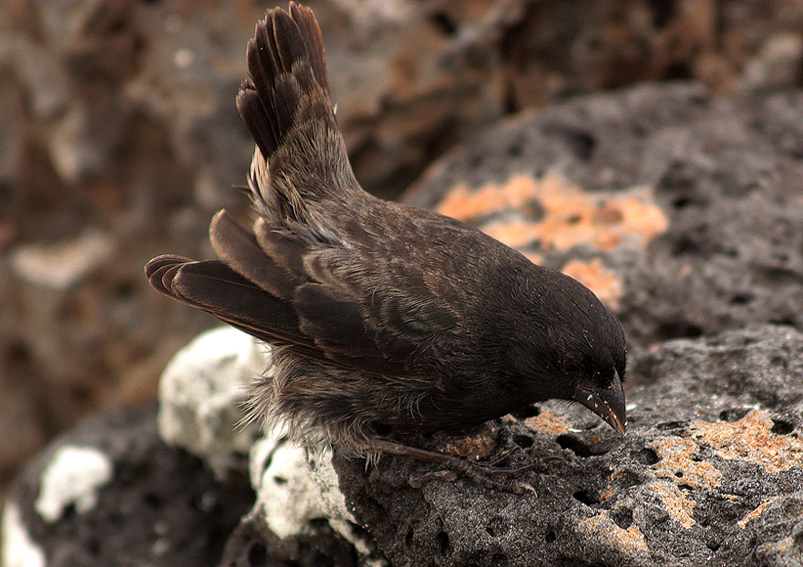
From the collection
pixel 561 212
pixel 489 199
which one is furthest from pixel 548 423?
pixel 489 199

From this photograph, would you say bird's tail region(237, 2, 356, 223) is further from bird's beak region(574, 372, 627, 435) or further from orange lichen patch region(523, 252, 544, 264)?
bird's beak region(574, 372, 627, 435)

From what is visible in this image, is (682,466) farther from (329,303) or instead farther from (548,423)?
(329,303)

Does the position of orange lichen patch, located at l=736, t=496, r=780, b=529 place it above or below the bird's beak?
below

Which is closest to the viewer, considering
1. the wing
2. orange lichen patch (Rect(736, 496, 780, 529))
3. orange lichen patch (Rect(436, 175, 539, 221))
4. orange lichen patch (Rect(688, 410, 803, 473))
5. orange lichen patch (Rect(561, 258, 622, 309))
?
orange lichen patch (Rect(736, 496, 780, 529))

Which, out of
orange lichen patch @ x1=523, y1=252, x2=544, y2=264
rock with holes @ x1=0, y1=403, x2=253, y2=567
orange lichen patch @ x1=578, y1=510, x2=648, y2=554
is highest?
orange lichen patch @ x1=523, y1=252, x2=544, y2=264

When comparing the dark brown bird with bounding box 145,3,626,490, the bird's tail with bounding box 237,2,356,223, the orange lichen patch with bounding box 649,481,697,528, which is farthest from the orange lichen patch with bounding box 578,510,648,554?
the bird's tail with bounding box 237,2,356,223

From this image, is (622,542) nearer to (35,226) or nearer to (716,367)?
(716,367)

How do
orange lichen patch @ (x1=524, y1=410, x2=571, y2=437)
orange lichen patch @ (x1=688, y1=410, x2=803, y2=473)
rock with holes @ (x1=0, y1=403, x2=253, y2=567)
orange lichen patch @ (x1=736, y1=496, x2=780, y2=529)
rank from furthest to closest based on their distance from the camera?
rock with holes @ (x1=0, y1=403, x2=253, y2=567) < orange lichen patch @ (x1=524, y1=410, x2=571, y2=437) < orange lichen patch @ (x1=688, y1=410, x2=803, y2=473) < orange lichen patch @ (x1=736, y1=496, x2=780, y2=529)
